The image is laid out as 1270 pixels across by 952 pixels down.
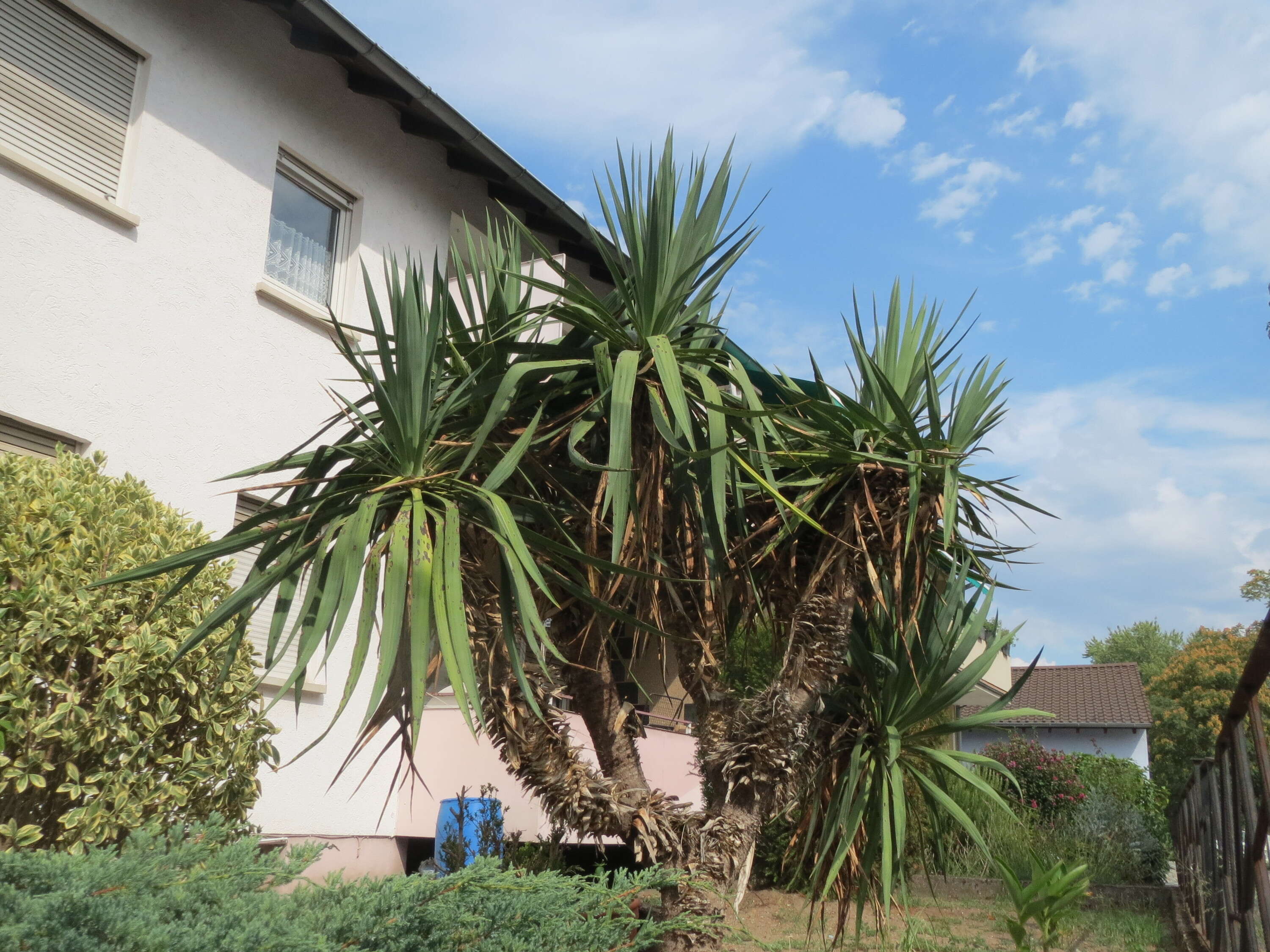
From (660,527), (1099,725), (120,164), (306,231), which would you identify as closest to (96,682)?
(660,527)

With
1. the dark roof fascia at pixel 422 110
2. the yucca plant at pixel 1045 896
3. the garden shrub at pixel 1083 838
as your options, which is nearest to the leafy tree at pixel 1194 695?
the garden shrub at pixel 1083 838

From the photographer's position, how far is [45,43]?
6.61 m

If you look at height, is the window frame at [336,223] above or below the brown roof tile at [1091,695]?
above

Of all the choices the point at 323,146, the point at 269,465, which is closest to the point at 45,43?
the point at 323,146

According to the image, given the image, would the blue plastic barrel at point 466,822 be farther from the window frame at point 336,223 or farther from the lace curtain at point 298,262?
the lace curtain at point 298,262

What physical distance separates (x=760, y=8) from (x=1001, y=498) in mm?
3136

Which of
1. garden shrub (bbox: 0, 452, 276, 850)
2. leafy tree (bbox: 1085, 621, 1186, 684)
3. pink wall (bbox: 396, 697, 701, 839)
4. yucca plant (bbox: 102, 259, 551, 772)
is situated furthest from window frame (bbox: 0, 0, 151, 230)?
leafy tree (bbox: 1085, 621, 1186, 684)

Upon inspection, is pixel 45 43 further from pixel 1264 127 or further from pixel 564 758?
pixel 1264 127

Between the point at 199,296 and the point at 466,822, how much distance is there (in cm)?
452

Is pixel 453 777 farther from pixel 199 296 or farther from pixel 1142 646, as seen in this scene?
pixel 1142 646

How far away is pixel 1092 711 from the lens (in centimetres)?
3581

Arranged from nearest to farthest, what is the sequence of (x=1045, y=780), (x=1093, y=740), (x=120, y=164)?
(x=120, y=164), (x=1045, y=780), (x=1093, y=740)

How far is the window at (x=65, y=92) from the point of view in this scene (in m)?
6.43

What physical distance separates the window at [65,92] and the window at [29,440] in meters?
0.29
